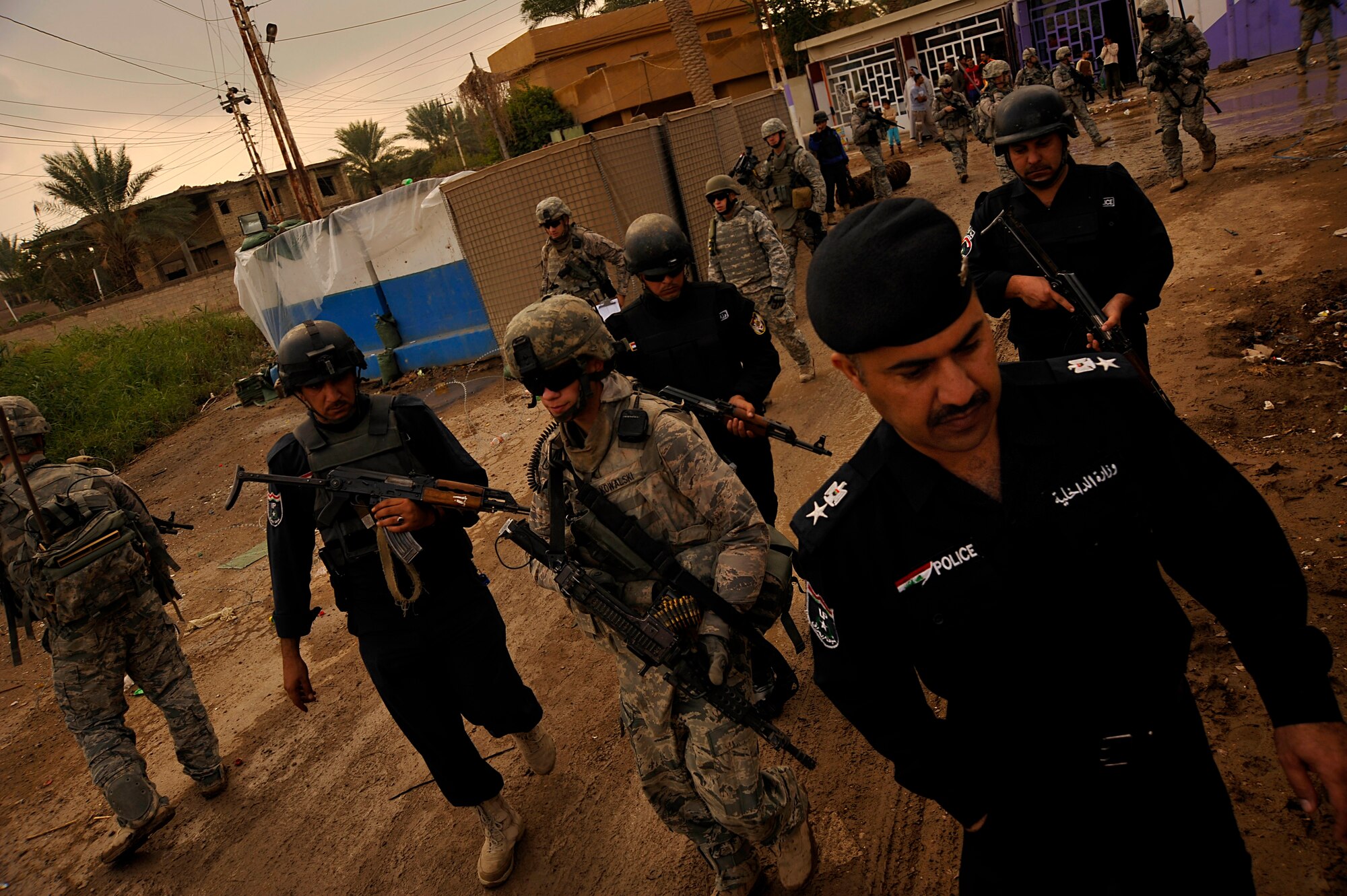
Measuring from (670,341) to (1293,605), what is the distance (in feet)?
9.76

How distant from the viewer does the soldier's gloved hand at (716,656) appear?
2.46 metres

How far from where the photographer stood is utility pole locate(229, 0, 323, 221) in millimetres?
20547

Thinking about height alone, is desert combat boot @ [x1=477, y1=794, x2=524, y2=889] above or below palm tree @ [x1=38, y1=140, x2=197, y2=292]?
below

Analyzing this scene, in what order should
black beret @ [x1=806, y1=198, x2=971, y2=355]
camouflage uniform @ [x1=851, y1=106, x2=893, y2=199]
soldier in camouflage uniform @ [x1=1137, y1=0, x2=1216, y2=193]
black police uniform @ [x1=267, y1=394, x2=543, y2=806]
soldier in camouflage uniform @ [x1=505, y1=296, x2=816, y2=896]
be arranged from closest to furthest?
black beret @ [x1=806, y1=198, x2=971, y2=355]
soldier in camouflage uniform @ [x1=505, y1=296, x2=816, y2=896]
black police uniform @ [x1=267, y1=394, x2=543, y2=806]
soldier in camouflage uniform @ [x1=1137, y1=0, x2=1216, y2=193]
camouflage uniform @ [x1=851, y1=106, x2=893, y2=199]

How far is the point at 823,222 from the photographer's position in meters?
14.8

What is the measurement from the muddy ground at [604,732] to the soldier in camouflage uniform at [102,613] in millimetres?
340

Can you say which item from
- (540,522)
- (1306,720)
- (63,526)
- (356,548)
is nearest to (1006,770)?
(1306,720)

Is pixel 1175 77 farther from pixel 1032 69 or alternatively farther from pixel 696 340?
pixel 696 340

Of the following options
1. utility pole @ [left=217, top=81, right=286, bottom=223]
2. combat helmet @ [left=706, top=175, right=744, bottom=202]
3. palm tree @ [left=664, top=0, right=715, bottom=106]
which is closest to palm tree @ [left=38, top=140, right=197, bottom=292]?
utility pole @ [left=217, top=81, right=286, bottom=223]

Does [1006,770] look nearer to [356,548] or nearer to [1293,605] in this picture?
[1293,605]

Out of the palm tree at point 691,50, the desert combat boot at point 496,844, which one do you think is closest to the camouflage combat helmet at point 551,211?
the desert combat boot at point 496,844

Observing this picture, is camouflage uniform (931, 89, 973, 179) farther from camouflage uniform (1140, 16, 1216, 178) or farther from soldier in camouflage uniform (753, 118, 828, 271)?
soldier in camouflage uniform (753, 118, 828, 271)

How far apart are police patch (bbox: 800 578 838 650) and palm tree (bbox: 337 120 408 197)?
3921 centimetres

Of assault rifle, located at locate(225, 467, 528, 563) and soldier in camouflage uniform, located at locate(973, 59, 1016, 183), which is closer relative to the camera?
assault rifle, located at locate(225, 467, 528, 563)
